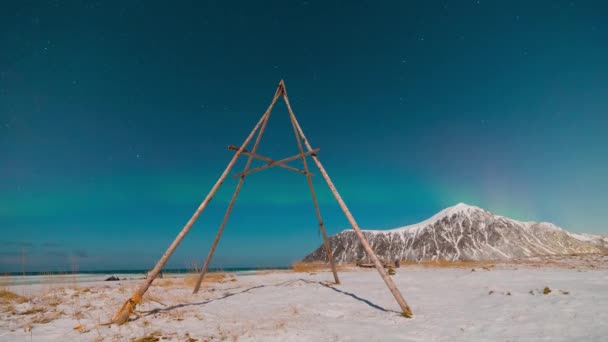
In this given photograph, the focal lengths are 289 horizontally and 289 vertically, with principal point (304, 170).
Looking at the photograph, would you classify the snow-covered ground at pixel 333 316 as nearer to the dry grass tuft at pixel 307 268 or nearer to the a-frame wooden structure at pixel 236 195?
the a-frame wooden structure at pixel 236 195

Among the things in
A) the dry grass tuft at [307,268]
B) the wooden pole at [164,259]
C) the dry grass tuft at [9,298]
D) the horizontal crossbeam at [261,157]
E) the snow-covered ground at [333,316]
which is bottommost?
the dry grass tuft at [307,268]

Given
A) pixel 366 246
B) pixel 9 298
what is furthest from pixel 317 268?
pixel 9 298

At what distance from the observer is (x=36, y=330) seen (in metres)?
5.17

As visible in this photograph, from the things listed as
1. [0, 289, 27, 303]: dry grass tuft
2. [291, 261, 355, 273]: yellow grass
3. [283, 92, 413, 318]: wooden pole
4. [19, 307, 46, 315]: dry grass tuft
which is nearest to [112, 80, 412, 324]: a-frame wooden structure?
[283, 92, 413, 318]: wooden pole

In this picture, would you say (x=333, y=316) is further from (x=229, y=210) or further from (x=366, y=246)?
(x=229, y=210)

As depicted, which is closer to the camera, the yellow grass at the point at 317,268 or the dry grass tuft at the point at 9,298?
the dry grass tuft at the point at 9,298

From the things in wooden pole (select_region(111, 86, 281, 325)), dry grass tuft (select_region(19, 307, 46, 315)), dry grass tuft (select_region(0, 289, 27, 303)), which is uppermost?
wooden pole (select_region(111, 86, 281, 325))

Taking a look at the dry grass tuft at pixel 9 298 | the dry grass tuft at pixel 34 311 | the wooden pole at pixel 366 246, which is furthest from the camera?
the dry grass tuft at pixel 9 298

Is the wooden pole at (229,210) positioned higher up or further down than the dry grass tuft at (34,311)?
higher up

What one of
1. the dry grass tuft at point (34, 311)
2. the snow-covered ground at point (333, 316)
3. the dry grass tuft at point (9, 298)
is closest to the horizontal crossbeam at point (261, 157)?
the snow-covered ground at point (333, 316)

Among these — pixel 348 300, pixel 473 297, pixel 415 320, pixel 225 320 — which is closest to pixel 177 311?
pixel 225 320

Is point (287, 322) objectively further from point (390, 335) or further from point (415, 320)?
point (415, 320)

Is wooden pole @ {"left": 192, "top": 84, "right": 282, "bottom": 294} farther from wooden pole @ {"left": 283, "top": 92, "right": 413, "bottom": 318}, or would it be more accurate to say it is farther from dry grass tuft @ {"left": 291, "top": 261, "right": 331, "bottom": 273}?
dry grass tuft @ {"left": 291, "top": 261, "right": 331, "bottom": 273}

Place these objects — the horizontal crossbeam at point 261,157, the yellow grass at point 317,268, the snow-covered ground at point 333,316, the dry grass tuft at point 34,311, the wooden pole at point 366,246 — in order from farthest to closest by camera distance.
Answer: the yellow grass at point 317,268, the horizontal crossbeam at point 261,157, the dry grass tuft at point 34,311, the wooden pole at point 366,246, the snow-covered ground at point 333,316
